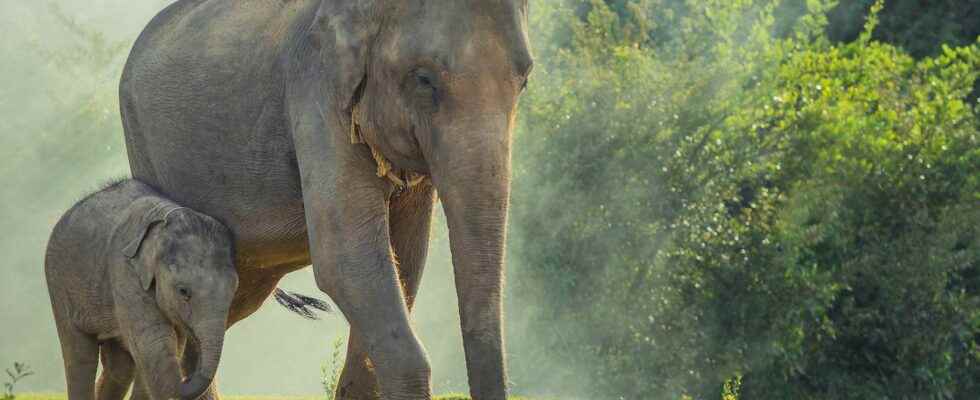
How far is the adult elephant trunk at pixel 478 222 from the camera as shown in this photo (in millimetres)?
6570

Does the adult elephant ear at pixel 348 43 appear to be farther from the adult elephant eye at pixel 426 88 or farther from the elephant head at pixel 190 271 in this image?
the elephant head at pixel 190 271

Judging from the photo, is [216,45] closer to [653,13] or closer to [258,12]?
[258,12]

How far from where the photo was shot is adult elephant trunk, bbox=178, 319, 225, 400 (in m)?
7.58

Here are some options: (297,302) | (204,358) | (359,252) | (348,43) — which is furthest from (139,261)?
(297,302)

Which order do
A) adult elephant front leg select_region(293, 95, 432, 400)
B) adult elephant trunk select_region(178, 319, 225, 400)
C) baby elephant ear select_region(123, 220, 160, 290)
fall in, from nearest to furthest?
adult elephant front leg select_region(293, 95, 432, 400) → adult elephant trunk select_region(178, 319, 225, 400) → baby elephant ear select_region(123, 220, 160, 290)

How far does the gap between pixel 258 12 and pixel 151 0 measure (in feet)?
49.8

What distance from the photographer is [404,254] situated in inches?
322

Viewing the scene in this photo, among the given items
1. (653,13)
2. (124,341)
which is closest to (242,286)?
(124,341)

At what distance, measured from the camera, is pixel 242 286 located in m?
8.55

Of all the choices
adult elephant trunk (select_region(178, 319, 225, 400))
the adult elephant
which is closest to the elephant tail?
the adult elephant

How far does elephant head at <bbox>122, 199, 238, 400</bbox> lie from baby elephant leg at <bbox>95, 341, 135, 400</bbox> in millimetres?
805

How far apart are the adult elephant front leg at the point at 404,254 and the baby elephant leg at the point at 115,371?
3.58 feet

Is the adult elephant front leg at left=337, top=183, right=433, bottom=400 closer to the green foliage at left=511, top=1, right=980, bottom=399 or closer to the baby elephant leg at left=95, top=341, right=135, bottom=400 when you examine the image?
the baby elephant leg at left=95, top=341, right=135, bottom=400

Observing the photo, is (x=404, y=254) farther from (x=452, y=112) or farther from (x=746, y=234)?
(x=746, y=234)
